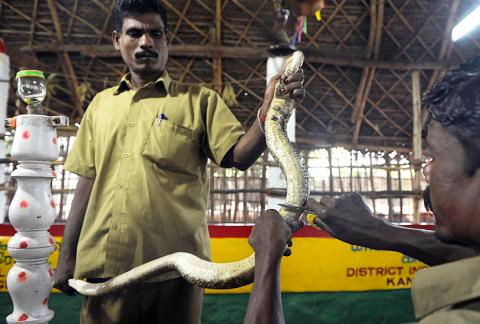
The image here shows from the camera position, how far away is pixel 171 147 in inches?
50.4

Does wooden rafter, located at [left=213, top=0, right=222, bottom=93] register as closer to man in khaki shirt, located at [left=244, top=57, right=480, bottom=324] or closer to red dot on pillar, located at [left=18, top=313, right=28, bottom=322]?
red dot on pillar, located at [left=18, top=313, right=28, bottom=322]

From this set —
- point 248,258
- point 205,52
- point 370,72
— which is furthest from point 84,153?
point 370,72

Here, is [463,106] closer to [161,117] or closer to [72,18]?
[161,117]

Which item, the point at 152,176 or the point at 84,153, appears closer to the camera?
the point at 152,176

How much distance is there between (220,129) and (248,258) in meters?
0.52

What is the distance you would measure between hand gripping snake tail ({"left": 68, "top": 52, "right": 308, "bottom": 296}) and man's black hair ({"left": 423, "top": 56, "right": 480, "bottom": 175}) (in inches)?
15.7

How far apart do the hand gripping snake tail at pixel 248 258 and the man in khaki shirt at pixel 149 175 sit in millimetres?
61

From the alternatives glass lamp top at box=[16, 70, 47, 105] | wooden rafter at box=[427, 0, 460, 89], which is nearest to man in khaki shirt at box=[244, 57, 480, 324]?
glass lamp top at box=[16, 70, 47, 105]

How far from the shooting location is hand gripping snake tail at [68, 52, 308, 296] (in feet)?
3.12

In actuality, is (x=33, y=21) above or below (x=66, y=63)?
above

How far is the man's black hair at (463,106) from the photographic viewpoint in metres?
0.67

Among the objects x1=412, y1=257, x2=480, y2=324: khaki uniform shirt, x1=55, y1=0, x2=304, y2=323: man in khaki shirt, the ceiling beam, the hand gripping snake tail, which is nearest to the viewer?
x1=412, y1=257, x2=480, y2=324: khaki uniform shirt

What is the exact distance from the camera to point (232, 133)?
126 cm

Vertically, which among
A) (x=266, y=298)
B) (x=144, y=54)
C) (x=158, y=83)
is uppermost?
(x=144, y=54)
